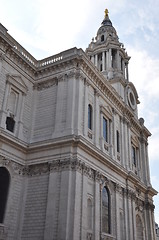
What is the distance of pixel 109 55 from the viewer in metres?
36.4

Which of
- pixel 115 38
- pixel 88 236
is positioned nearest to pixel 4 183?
pixel 88 236

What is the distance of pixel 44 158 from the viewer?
832 inches

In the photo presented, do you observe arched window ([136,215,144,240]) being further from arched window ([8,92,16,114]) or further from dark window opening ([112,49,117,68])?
dark window opening ([112,49,117,68])

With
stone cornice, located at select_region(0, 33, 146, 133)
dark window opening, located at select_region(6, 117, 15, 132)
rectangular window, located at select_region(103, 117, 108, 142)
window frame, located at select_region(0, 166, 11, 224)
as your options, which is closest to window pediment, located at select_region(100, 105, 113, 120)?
rectangular window, located at select_region(103, 117, 108, 142)

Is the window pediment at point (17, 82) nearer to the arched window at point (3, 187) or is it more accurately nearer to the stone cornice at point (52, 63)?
the stone cornice at point (52, 63)

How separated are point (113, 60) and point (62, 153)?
20100 millimetres

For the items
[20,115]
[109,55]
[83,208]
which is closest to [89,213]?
[83,208]

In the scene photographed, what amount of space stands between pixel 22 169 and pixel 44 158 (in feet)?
5.81

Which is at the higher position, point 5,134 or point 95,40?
point 95,40

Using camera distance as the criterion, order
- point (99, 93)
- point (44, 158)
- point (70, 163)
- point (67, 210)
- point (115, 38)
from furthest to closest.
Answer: point (115, 38), point (99, 93), point (44, 158), point (70, 163), point (67, 210)

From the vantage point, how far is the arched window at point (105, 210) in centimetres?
2225

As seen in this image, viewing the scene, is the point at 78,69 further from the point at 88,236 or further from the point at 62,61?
the point at 88,236

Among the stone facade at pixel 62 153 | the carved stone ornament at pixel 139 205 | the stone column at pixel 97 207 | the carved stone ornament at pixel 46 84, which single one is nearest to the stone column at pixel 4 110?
the stone facade at pixel 62 153

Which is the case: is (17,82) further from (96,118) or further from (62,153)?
(96,118)
